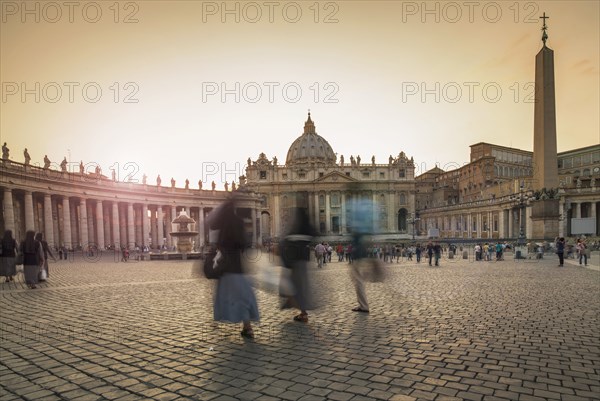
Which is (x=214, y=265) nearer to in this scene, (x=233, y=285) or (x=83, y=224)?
(x=233, y=285)

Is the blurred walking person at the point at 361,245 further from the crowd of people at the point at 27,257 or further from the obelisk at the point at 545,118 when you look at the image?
the obelisk at the point at 545,118

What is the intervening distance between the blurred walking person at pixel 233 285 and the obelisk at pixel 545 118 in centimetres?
2278

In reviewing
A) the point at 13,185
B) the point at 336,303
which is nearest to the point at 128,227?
the point at 13,185

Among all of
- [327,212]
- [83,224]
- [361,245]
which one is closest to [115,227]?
[83,224]

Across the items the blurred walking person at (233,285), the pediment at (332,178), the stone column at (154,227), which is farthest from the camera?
the pediment at (332,178)

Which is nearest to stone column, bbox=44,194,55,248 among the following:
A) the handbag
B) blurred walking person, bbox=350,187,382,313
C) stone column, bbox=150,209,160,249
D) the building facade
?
the building facade

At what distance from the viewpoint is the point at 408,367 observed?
4.81 meters

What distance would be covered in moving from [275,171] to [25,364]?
95.1 m

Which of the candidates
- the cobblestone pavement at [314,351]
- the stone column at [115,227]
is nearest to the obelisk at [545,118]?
the cobblestone pavement at [314,351]

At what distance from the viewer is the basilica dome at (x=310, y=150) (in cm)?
12025

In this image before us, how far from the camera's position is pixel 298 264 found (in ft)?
23.9

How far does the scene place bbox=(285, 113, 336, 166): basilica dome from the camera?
395 feet

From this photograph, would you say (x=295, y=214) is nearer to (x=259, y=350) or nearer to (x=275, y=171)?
(x=259, y=350)

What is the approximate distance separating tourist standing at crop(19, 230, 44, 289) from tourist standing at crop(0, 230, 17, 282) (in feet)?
3.09
